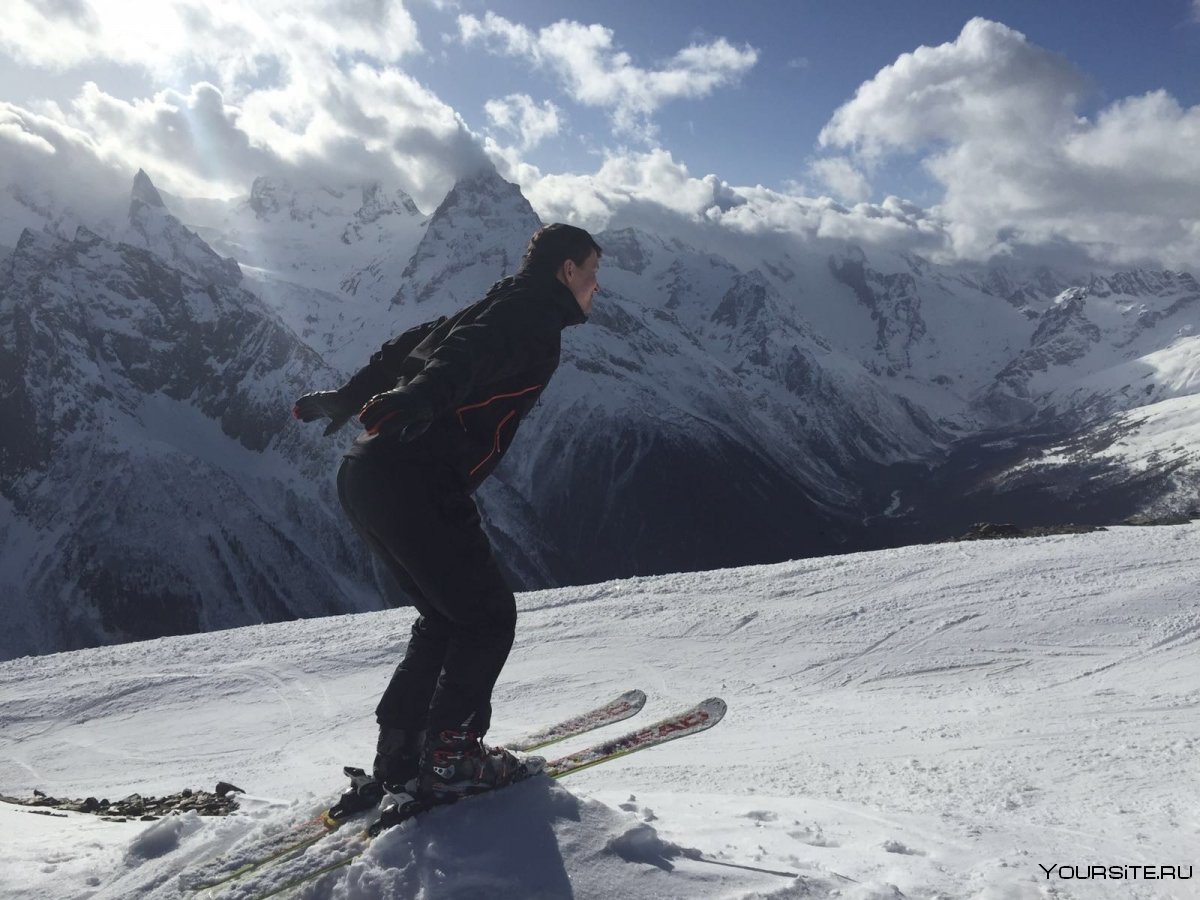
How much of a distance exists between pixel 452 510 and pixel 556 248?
1.80 metres

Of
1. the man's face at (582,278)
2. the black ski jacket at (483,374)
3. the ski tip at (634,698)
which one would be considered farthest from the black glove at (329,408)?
the ski tip at (634,698)

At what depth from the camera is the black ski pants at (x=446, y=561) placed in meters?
4.46

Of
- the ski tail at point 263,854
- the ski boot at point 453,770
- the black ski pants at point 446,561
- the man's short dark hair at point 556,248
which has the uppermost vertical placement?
the man's short dark hair at point 556,248

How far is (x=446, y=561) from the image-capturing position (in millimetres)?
4500

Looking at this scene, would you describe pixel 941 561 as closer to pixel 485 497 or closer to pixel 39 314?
pixel 485 497

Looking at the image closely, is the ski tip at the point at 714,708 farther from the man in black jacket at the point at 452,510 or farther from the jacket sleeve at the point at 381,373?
the jacket sleeve at the point at 381,373

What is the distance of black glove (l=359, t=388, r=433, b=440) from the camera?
13.0 ft

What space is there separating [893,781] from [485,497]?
180m

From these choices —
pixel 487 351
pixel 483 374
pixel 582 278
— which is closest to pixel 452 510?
pixel 483 374

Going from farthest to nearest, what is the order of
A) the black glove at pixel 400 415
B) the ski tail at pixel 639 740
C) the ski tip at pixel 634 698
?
the ski tip at pixel 634 698 → the ski tail at pixel 639 740 → the black glove at pixel 400 415

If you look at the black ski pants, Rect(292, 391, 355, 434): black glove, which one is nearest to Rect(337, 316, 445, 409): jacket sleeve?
Rect(292, 391, 355, 434): black glove

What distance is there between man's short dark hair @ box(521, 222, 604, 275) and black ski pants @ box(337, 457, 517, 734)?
1451 millimetres

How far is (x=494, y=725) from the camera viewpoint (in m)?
12.3

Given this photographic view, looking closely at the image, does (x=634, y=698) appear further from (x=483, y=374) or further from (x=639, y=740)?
(x=483, y=374)
